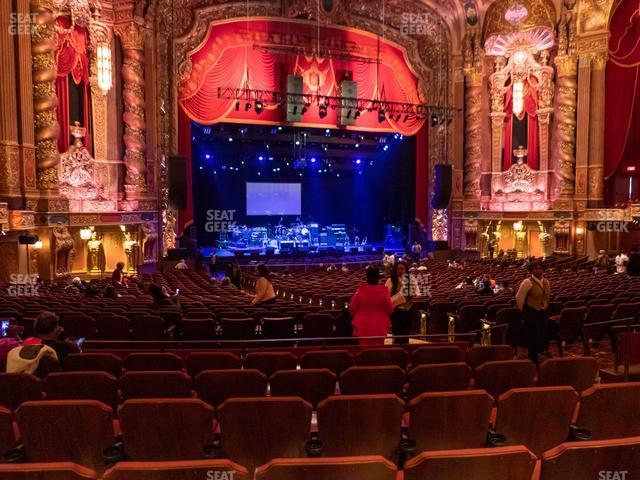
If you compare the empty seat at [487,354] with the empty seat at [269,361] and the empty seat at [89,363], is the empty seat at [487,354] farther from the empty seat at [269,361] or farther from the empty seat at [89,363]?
the empty seat at [89,363]

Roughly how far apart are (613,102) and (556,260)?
7.50 m

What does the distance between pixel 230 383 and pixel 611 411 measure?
2.32 m

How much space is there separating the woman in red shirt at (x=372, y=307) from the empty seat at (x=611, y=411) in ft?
8.80

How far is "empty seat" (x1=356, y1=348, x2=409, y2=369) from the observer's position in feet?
14.8

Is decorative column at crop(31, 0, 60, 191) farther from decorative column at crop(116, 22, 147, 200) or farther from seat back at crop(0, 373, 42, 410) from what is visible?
seat back at crop(0, 373, 42, 410)

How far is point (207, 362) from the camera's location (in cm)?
431

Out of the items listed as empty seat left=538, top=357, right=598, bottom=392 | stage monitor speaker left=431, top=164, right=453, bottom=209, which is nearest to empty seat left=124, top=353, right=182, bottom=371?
empty seat left=538, top=357, right=598, bottom=392

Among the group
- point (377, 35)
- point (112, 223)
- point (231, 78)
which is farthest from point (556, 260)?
point (112, 223)

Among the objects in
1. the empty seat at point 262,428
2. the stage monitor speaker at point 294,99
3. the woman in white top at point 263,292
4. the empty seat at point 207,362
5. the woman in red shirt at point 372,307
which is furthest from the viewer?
the stage monitor speaker at point 294,99

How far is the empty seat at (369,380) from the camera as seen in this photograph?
11.7ft

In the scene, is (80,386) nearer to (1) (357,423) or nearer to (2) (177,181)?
(1) (357,423)

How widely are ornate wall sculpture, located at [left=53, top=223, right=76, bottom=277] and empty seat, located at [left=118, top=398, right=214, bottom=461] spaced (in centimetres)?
1402

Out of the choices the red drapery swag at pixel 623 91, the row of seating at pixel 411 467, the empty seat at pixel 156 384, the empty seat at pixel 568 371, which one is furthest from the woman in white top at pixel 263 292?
the red drapery swag at pixel 623 91

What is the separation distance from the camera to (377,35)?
22312 millimetres
